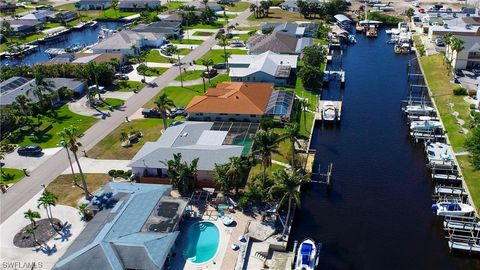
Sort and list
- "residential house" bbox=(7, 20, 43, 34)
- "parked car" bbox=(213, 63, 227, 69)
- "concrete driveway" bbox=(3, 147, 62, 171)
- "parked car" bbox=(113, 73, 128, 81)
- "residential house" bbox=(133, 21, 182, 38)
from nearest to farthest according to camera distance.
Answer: "concrete driveway" bbox=(3, 147, 62, 171) → "parked car" bbox=(113, 73, 128, 81) → "parked car" bbox=(213, 63, 227, 69) → "residential house" bbox=(133, 21, 182, 38) → "residential house" bbox=(7, 20, 43, 34)

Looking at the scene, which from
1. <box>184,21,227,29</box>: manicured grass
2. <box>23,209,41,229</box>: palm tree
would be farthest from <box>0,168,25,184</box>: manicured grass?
<box>184,21,227,29</box>: manicured grass

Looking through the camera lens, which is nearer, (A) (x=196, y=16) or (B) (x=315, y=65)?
(B) (x=315, y=65)

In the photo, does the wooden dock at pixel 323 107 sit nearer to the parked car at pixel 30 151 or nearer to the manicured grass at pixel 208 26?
the parked car at pixel 30 151

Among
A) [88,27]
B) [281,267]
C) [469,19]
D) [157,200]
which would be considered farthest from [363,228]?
[88,27]

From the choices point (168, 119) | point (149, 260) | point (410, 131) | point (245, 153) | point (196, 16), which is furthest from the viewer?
point (196, 16)

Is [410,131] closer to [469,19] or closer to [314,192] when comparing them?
[314,192]

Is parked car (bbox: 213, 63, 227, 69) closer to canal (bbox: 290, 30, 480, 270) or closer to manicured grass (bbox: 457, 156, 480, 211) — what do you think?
canal (bbox: 290, 30, 480, 270)

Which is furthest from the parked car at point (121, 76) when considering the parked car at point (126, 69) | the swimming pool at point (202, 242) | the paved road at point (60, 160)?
the swimming pool at point (202, 242)
